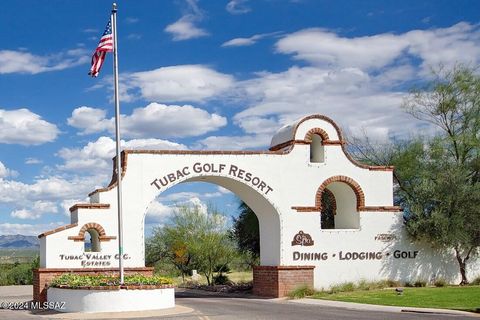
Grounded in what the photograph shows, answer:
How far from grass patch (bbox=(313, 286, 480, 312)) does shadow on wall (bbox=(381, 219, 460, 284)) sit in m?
1.74

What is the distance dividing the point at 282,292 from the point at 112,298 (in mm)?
9711

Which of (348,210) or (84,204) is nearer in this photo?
(84,204)

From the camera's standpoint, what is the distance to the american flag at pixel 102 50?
1035 inches

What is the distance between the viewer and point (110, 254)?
3069 centimetres

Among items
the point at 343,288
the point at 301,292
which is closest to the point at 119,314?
the point at 301,292

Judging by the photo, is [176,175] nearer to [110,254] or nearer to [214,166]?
[214,166]

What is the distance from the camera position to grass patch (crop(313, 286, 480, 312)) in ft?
86.7

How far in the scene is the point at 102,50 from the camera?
26297mm

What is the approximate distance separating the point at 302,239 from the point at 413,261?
18.6 feet

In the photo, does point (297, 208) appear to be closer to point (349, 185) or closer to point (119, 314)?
point (349, 185)

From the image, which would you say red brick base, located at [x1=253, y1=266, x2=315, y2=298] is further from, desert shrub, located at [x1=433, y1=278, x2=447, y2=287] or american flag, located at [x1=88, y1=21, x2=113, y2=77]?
american flag, located at [x1=88, y1=21, x2=113, y2=77]

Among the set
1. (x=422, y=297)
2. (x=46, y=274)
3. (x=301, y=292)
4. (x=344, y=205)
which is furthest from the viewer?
(x=344, y=205)

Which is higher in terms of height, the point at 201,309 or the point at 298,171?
the point at 298,171

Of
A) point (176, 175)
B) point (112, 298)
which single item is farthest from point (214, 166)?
point (112, 298)
